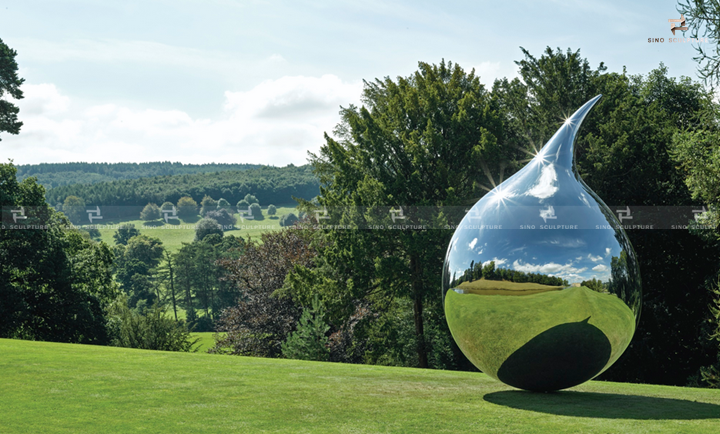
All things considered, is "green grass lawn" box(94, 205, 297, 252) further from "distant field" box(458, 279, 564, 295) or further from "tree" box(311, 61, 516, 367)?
"distant field" box(458, 279, 564, 295)

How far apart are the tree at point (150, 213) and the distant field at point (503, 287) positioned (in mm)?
124860

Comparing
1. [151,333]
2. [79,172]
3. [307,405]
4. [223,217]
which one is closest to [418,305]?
[151,333]

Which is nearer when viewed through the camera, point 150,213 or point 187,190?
point 187,190

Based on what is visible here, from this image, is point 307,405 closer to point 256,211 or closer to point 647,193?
point 647,193

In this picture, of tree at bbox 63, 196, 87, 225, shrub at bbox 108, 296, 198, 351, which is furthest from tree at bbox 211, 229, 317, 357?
tree at bbox 63, 196, 87, 225

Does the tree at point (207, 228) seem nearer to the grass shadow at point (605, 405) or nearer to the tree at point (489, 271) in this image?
the grass shadow at point (605, 405)

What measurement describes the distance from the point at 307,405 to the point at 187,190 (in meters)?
117

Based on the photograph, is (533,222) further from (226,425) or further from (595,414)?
(226,425)

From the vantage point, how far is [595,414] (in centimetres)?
823

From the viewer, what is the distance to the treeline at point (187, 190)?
351 feet

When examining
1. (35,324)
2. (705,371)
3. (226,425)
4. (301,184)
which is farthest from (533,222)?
(301,184)

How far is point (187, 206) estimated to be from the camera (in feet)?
393

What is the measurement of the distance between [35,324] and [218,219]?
76028 millimetres

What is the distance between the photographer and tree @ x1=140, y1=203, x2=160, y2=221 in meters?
126
